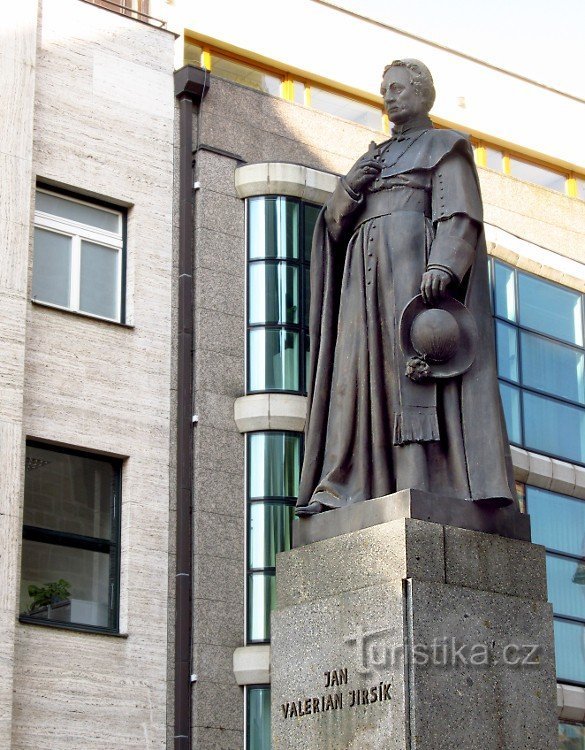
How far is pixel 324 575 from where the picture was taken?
36.4 ft

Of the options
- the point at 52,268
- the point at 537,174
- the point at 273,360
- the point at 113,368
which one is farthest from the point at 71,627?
the point at 537,174

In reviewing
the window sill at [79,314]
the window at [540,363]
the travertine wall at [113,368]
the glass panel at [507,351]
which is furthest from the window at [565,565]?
the window sill at [79,314]

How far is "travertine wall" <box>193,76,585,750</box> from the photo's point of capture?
2509 cm

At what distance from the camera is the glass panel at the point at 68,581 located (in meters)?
23.8

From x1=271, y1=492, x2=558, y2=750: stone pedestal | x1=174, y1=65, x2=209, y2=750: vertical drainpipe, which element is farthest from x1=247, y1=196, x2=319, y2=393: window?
x1=271, y1=492, x2=558, y2=750: stone pedestal

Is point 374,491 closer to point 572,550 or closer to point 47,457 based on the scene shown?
point 47,457

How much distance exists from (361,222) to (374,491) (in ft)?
6.90

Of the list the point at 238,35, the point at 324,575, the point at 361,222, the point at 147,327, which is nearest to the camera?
the point at 324,575

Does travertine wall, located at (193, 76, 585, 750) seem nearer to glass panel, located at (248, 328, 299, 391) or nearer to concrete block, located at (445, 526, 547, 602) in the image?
glass panel, located at (248, 328, 299, 391)

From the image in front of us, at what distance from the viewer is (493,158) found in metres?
35.1

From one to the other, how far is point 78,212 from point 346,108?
744cm

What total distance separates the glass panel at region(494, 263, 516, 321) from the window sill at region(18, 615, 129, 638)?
10988 mm

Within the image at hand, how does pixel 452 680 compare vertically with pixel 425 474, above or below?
below

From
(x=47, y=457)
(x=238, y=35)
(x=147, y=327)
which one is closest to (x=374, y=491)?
(x=47, y=457)
